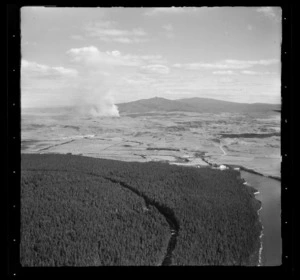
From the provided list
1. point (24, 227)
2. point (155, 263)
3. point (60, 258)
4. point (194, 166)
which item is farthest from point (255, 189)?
→ point (24, 227)

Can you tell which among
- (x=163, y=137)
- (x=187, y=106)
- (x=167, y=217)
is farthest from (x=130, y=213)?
(x=187, y=106)

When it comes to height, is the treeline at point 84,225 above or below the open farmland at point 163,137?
below

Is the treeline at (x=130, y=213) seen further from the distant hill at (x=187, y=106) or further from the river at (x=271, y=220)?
the distant hill at (x=187, y=106)

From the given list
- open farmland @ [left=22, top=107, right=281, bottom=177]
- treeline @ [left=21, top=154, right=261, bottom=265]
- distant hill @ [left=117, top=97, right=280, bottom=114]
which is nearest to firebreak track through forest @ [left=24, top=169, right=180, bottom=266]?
treeline @ [left=21, top=154, right=261, bottom=265]

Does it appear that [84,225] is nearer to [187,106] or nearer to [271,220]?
[187,106]

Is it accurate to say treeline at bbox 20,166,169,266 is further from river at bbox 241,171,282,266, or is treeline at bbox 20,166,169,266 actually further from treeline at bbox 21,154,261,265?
river at bbox 241,171,282,266

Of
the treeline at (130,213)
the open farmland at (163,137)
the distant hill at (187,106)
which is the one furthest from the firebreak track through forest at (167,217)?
the distant hill at (187,106)

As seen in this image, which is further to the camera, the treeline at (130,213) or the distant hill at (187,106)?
the distant hill at (187,106)
